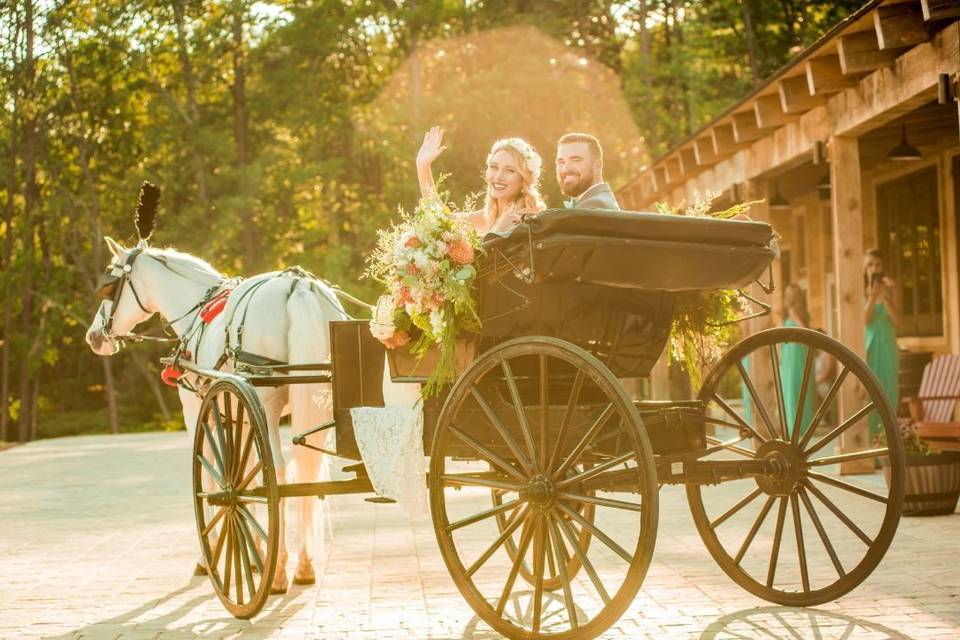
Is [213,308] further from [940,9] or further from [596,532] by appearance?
[940,9]

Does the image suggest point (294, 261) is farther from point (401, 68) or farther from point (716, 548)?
point (716, 548)

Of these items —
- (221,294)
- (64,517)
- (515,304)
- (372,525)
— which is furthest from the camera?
(64,517)

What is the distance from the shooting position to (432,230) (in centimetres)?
529

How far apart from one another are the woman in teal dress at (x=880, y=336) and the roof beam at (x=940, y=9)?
379cm

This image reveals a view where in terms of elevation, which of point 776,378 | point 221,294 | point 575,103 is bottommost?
point 776,378

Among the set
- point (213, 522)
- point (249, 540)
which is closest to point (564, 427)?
point (249, 540)

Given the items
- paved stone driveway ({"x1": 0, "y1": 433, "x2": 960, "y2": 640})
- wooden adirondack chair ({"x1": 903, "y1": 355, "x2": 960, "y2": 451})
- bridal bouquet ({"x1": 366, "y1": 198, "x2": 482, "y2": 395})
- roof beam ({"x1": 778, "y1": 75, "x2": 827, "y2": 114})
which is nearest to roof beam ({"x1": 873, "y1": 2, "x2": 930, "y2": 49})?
roof beam ({"x1": 778, "y1": 75, "x2": 827, "y2": 114})

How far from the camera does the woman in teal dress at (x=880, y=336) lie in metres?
11.8

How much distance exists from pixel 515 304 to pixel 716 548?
158 cm

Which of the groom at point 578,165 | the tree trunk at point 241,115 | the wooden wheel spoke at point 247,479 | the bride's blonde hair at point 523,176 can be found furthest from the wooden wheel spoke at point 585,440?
the tree trunk at point 241,115

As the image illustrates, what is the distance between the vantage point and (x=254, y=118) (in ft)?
110

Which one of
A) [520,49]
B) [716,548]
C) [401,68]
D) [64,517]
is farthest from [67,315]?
[716,548]

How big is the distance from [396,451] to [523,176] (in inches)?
62.5

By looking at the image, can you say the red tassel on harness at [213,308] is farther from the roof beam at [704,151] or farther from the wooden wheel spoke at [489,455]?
the roof beam at [704,151]
